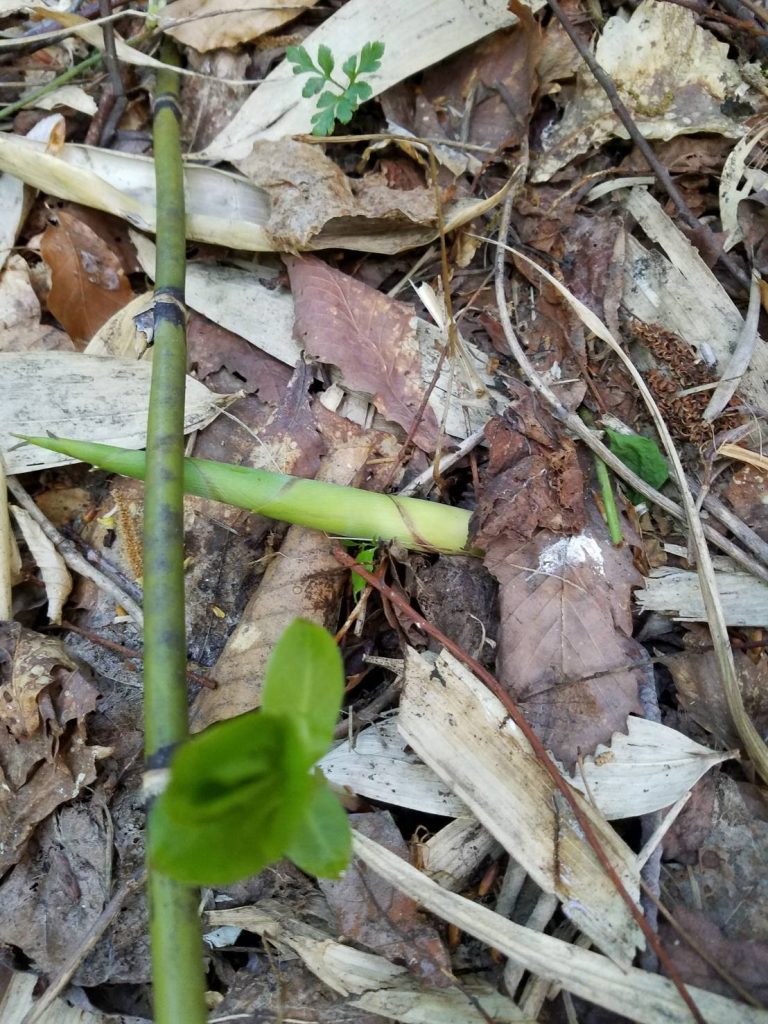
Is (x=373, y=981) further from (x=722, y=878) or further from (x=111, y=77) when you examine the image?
(x=111, y=77)

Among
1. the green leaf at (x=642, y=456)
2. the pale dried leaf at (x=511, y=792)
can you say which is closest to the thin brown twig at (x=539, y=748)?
the pale dried leaf at (x=511, y=792)

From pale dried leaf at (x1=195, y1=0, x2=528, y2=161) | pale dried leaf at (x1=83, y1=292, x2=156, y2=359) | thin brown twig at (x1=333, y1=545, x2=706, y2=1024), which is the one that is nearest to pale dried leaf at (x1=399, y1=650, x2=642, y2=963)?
thin brown twig at (x1=333, y1=545, x2=706, y2=1024)

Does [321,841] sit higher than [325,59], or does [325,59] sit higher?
[325,59]

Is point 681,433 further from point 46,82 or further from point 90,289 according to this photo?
point 46,82

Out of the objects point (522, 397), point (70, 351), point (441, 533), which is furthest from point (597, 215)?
point (70, 351)

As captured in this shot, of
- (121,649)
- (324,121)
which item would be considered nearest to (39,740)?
(121,649)

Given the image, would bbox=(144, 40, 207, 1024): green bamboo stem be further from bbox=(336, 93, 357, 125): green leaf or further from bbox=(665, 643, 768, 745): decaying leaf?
bbox=(665, 643, 768, 745): decaying leaf

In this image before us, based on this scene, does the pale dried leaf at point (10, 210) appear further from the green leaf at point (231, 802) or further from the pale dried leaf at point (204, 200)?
the green leaf at point (231, 802)
